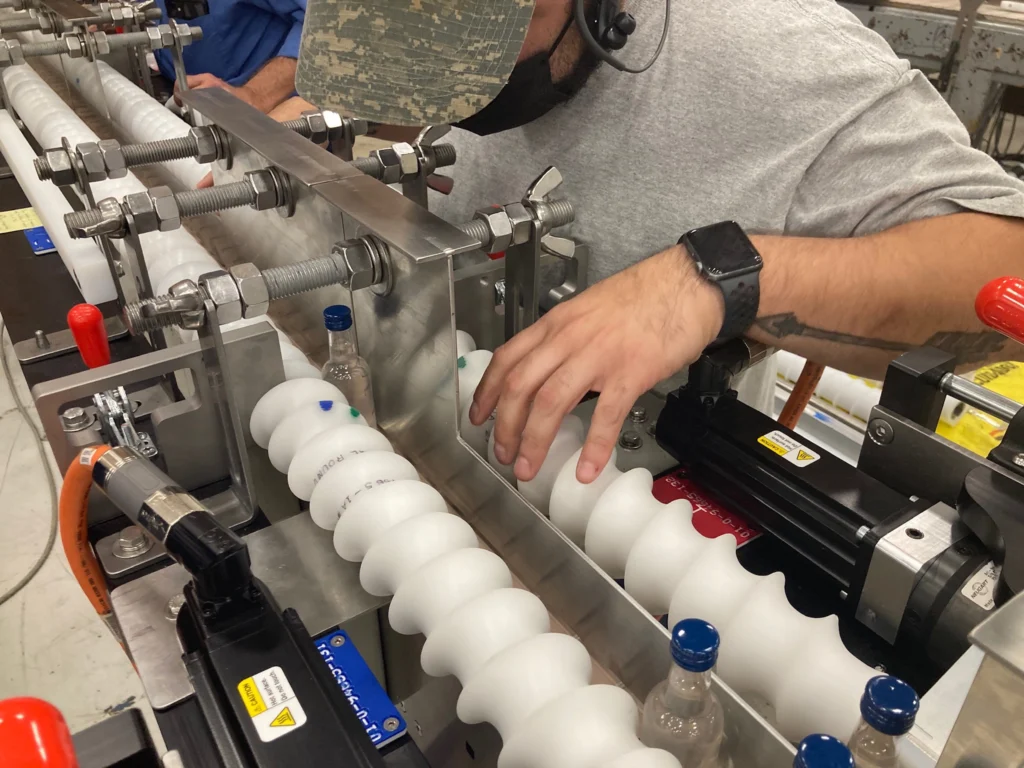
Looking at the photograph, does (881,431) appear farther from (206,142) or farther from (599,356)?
(206,142)

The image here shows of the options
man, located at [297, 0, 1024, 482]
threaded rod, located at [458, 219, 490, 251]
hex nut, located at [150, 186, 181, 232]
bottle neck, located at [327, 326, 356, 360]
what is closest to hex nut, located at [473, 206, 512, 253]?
threaded rod, located at [458, 219, 490, 251]

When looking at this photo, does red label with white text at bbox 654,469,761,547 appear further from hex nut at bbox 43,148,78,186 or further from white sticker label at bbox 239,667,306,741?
hex nut at bbox 43,148,78,186

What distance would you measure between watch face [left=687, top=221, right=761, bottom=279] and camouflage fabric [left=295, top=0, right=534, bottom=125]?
0.31 metres

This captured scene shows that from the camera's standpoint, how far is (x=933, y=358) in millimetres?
Answer: 773

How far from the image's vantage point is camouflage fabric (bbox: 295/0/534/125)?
34.3 inches

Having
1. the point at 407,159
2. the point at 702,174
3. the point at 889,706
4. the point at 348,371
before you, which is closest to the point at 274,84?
the point at 407,159

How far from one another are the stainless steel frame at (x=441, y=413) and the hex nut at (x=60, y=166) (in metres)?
0.33

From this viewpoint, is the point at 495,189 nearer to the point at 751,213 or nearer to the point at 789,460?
the point at 751,213

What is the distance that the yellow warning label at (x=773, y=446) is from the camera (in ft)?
2.59

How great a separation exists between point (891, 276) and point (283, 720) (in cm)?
95

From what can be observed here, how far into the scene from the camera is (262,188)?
1031 millimetres

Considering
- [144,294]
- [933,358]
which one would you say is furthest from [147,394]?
[933,358]

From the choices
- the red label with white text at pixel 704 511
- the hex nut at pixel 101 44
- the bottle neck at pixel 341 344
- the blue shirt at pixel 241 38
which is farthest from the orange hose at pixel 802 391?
the blue shirt at pixel 241 38

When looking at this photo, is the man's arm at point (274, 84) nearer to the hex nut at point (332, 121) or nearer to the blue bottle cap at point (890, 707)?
the hex nut at point (332, 121)
